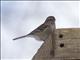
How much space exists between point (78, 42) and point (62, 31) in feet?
0.91

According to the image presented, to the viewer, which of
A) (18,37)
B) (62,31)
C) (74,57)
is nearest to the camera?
(74,57)

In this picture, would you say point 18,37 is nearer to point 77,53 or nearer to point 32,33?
point 32,33

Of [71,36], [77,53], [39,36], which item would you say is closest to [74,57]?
[77,53]

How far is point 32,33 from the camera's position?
19.4 ft

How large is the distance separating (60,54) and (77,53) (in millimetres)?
213

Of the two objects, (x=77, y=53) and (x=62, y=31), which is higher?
(x=62, y=31)

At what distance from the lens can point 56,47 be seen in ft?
13.9

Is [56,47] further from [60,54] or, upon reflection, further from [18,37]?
[18,37]

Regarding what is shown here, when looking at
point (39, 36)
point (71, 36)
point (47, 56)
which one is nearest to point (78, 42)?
point (71, 36)

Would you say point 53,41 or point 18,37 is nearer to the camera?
point 53,41

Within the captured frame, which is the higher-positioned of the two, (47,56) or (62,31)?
(62,31)

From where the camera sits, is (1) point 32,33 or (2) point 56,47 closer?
(2) point 56,47

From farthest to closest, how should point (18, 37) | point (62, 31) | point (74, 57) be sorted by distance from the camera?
point (18, 37), point (62, 31), point (74, 57)

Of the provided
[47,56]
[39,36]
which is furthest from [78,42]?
[39,36]
